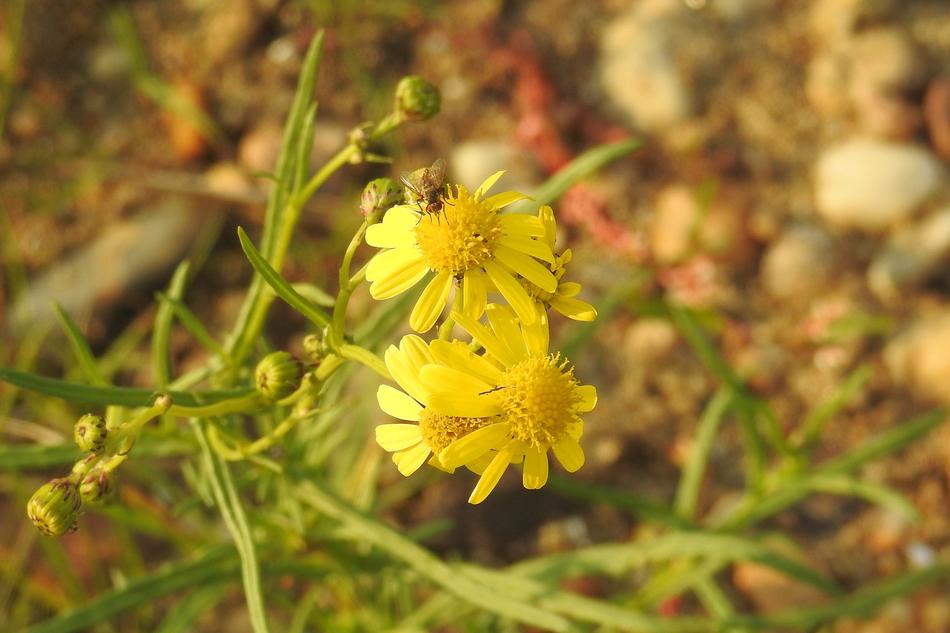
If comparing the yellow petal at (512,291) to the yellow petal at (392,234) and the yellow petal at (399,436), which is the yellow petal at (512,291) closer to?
the yellow petal at (392,234)

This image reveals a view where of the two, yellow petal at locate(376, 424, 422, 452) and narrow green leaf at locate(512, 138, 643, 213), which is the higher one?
narrow green leaf at locate(512, 138, 643, 213)

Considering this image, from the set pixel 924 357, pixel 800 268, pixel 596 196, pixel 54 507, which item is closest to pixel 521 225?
pixel 54 507

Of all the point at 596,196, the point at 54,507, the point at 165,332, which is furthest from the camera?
the point at 596,196

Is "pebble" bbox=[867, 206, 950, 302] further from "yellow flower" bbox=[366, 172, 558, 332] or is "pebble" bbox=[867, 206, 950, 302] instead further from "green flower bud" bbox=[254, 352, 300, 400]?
"green flower bud" bbox=[254, 352, 300, 400]

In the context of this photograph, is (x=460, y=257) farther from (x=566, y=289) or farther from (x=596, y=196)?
(x=596, y=196)

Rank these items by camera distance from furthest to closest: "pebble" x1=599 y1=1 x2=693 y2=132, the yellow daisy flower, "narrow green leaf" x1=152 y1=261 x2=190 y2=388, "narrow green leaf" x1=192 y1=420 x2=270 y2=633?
"pebble" x1=599 y1=1 x2=693 y2=132 < "narrow green leaf" x1=152 y1=261 x2=190 y2=388 < "narrow green leaf" x1=192 y1=420 x2=270 y2=633 < the yellow daisy flower

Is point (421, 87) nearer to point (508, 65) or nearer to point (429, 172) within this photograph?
point (429, 172)

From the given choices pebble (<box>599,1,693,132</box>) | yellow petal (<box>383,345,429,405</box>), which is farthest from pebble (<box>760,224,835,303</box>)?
yellow petal (<box>383,345,429,405</box>)
